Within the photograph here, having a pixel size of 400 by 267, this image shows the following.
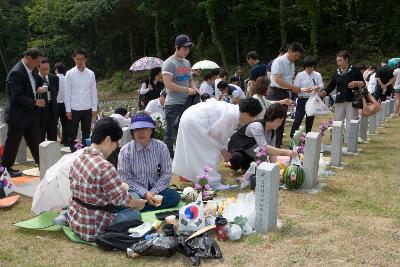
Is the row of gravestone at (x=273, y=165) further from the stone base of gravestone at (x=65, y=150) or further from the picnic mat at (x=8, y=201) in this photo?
the picnic mat at (x=8, y=201)

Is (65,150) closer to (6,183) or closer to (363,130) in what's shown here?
(6,183)

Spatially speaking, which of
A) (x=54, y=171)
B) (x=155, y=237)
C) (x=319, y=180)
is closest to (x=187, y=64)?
→ (x=319, y=180)

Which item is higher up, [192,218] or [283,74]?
→ [283,74]

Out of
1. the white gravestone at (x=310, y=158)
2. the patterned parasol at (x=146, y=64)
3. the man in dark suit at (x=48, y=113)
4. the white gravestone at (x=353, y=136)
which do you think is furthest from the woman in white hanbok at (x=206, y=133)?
the patterned parasol at (x=146, y=64)

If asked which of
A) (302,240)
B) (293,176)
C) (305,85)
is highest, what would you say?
(305,85)

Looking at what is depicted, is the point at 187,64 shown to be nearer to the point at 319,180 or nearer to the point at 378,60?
the point at 319,180

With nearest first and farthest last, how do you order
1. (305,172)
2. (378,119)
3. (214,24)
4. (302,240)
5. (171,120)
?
(302,240) < (305,172) < (171,120) < (378,119) < (214,24)

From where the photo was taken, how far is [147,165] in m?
4.96

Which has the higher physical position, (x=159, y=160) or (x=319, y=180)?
(x=159, y=160)

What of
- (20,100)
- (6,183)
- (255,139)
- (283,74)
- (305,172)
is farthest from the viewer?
(283,74)

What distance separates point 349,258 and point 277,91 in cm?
460

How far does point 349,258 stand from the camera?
3709mm

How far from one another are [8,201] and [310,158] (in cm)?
375

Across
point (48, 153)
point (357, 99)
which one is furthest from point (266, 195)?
point (357, 99)
